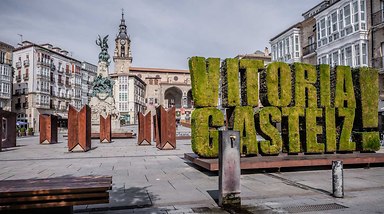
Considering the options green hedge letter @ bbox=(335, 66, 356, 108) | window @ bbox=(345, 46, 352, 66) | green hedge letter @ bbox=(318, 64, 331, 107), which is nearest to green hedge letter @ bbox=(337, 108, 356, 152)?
green hedge letter @ bbox=(335, 66, 356, 108)

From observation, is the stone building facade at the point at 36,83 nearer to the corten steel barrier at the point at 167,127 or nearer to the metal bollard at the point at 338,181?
the corten steel barrier at the point at 167,127

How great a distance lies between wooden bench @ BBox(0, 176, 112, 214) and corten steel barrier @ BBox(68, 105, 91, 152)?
12817mm

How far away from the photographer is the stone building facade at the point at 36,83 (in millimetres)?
61812

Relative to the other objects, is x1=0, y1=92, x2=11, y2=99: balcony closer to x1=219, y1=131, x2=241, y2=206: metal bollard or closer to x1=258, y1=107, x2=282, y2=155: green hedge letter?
x1=258, y1=107, x2=282, y2=155: green hedge letter

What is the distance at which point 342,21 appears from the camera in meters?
29.0

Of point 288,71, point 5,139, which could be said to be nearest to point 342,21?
point 288,71

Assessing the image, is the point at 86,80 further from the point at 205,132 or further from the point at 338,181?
the point at 338,181

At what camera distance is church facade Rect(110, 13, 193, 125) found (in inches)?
3381

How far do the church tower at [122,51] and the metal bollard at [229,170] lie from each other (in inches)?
3498

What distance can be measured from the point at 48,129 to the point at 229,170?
2267cm

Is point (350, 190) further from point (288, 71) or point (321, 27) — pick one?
point (321, 27)

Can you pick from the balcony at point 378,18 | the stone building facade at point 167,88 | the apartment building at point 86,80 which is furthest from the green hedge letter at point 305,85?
the stone building facade at point 167,88

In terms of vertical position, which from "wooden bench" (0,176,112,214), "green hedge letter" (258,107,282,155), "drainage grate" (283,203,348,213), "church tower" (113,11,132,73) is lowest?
"drainage grate" (283,203,348,213)

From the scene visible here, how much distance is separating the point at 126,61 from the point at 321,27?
68.7m
